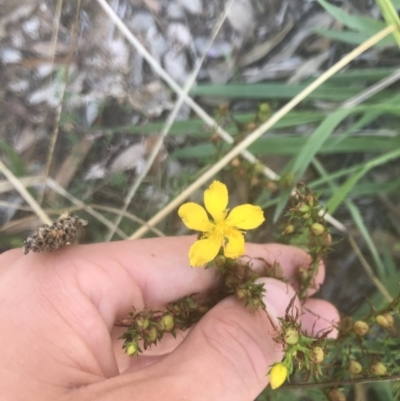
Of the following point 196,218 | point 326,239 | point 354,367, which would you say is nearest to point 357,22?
point 326,239

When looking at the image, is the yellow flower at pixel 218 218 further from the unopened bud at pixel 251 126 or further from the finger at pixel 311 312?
the unopened bud at pixel 251 126

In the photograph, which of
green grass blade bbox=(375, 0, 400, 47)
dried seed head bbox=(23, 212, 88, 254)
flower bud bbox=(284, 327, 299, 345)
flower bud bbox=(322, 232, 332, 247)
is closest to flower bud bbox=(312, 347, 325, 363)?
flower bud bbox=(284, 327, 299, 345)

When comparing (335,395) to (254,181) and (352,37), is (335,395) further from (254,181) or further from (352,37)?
(352,37)

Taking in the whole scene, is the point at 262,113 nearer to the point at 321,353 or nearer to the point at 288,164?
the point at 288,164

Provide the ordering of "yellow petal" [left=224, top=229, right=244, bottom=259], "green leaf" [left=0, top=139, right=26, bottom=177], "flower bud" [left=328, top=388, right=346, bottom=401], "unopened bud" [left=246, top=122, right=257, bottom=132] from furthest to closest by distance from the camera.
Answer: "green leaf" [left=0, top=139, right=26, bottom=177] → "unopened bud" [left=246, top=122, right=257, bottom=132] → "flower bud" [left=328, top=388, right=346, bottom=401] → "yellow petal" [left=224, top=229, right=244, bottom=259]

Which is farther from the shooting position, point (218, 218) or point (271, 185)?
point (271, 185)

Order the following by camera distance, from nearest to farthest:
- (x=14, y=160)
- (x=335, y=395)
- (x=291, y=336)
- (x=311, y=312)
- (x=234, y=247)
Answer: (x=291, y=336), (x=234, y=247), (x=335, y=395), (x=311, y=312), (x=14, y=160)

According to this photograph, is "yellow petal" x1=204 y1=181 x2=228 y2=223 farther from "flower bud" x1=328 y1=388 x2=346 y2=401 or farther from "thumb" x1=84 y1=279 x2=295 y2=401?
"flower bud" x1=328 y1=388 x2=346 y2=401
